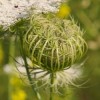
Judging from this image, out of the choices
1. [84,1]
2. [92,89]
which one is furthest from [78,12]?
[92,89]

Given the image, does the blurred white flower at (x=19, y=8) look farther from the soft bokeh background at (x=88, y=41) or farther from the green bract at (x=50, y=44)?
the soft bokeh background at (x=88, y=41)

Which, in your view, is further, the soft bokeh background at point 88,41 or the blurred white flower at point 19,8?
the soft bokeh background at point 88,41

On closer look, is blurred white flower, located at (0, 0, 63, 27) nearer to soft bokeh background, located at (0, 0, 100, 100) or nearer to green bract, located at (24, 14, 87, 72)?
green bract, located at (24, 14, 87, 72)

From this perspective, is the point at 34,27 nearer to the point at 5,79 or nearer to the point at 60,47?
the point at 60,47

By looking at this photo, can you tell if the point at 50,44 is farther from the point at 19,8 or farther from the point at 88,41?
the point at 88,41

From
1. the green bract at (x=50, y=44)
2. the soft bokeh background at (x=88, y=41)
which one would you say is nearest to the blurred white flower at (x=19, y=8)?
the green bract at (x=50, y=44)

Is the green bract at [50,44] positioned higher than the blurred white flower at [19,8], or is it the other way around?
the blurred white flower at [19,8]
